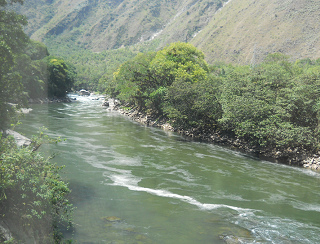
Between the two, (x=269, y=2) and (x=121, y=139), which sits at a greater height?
(x=269, y=2)

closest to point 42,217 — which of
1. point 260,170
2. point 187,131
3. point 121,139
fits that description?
point 260,170

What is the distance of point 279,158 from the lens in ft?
92.8

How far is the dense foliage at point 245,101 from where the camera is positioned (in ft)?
90.4

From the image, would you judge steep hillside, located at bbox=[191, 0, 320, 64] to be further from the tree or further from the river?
the tree

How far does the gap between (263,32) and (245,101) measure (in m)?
134

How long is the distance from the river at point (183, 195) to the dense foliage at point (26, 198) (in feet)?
7.35

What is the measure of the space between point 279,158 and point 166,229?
20057 mm

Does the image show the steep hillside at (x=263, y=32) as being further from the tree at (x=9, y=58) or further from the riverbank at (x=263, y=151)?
the tree at (x=9, y=58)

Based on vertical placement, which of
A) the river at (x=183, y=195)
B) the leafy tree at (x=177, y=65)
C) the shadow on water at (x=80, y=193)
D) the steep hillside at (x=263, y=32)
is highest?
the steep hillside at (x=263, y=32)

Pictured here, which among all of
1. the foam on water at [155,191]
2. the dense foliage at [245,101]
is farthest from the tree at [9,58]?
the dense foliage at [245,101]

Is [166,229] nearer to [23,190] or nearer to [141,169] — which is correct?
[23,190]

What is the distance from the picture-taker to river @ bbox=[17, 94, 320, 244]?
475 inches

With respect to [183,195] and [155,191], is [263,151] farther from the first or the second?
[155,191]

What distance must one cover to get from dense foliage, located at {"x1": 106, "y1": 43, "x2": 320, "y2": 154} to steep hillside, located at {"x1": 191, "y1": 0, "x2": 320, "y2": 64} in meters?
93.2
